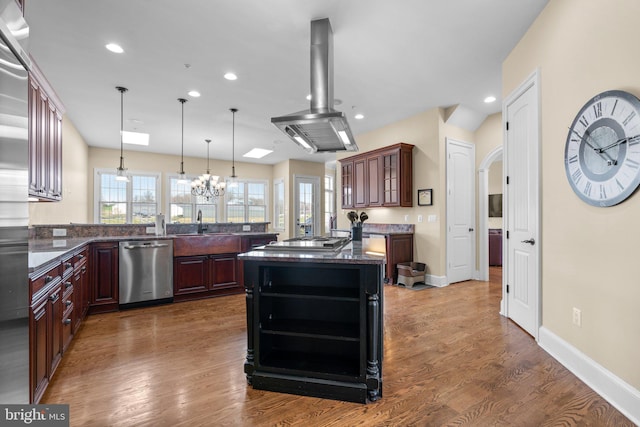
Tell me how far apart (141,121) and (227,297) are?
369 cm

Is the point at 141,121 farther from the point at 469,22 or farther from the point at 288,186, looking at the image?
the point at 469,22

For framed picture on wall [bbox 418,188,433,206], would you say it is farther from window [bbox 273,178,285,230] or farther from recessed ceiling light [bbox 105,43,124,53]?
window [bbox 273,178,285,230]

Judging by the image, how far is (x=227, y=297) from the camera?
4461mm

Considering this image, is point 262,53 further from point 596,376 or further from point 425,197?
point 596,376

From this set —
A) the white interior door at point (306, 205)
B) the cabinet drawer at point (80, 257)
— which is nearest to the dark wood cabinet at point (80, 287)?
the cabinet drawer at point (80, 257)

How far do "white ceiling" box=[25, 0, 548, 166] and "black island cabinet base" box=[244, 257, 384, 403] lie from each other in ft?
7.46

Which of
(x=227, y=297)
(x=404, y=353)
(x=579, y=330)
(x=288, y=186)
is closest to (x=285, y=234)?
(x=288, y=186)

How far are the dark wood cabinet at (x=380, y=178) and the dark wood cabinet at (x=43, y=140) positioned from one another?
4746 millimetres

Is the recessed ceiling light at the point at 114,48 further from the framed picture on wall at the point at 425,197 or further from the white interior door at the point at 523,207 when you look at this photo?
the framed picture on wall at the point at 425,197

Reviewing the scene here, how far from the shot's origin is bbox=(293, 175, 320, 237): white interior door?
9.35 m

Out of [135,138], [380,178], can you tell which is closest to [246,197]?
[135,138]

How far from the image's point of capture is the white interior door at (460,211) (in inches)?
200

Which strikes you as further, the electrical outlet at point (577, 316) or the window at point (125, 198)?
the window at point (125, 198)

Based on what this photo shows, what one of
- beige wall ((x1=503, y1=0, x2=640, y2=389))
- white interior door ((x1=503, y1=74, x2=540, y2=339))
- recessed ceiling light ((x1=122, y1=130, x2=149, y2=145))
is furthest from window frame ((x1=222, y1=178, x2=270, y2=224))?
beige wall ((x1=503, y1=0, x2=640, y2=389))
